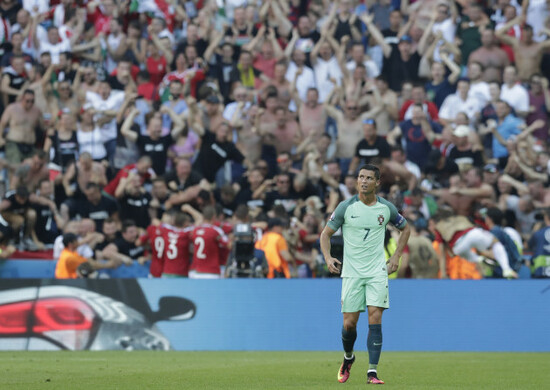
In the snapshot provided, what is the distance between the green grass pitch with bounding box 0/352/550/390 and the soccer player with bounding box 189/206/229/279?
1928 millimetres

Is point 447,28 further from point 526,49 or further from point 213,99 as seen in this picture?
point 213,99

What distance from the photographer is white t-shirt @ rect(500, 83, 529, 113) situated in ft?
70.5

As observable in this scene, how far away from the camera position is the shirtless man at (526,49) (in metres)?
22.3

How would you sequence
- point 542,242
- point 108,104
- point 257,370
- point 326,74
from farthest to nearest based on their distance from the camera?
point 326,74, point 108,104, point 542,242, point 257,370

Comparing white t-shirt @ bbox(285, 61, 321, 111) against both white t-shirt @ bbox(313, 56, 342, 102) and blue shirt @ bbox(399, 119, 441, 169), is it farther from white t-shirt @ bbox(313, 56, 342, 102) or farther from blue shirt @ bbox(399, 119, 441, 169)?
blue shirt @ bbox(399, 119, 441, 169)

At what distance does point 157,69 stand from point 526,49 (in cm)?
796

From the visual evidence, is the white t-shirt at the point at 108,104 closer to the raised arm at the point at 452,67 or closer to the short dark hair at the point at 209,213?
the short dark hair at the point at 209,213

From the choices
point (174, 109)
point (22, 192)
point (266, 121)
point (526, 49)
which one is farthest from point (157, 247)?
point (526, 49)

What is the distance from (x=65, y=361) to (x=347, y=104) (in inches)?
364

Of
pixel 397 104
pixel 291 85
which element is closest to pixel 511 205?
pixel 397 104

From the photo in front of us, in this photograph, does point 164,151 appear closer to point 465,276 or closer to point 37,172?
point 37,172

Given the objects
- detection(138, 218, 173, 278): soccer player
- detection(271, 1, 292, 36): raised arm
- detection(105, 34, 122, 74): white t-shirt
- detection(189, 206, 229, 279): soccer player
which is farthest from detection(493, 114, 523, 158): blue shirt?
detection(105, 34, 122, 74): white t-shirt

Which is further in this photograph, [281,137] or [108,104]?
[108,104]

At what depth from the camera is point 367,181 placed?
10836 millimetres
